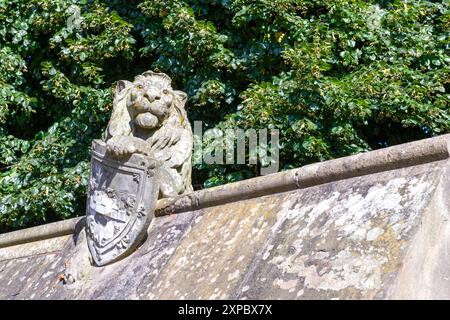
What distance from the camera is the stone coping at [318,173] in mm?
3125

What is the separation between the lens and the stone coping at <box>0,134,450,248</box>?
3.12 meters

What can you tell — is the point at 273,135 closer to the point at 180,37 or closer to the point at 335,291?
the point at 180,37

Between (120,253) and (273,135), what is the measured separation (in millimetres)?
4041

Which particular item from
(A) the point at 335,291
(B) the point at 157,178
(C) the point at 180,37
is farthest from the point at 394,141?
(A) the point at 335,291

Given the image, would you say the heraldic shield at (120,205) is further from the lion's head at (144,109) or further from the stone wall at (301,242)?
the lion's head at (144,109)

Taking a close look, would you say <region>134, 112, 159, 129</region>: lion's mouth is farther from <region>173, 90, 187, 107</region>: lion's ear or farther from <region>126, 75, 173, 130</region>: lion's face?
<region>173, 90, 187, 107</region>: lion's ear

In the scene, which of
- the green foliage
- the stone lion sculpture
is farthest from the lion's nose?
the green foliage

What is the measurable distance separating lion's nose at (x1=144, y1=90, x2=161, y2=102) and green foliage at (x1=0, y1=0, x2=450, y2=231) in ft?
9.82

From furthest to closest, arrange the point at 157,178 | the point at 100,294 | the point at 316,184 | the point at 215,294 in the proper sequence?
the point at 157,178 → the point at 100,294 → the point at 316,184 → the point at 215,294

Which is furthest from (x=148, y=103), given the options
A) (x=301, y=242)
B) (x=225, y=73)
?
(x=225, y=73)

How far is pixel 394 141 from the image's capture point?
28.2 feet

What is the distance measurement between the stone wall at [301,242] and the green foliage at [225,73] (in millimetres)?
3914

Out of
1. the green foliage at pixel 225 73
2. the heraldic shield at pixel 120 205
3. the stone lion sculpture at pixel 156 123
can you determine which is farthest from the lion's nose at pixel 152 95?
the green foliage at pixel 225 73

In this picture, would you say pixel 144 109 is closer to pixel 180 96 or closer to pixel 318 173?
pixel 180 96
